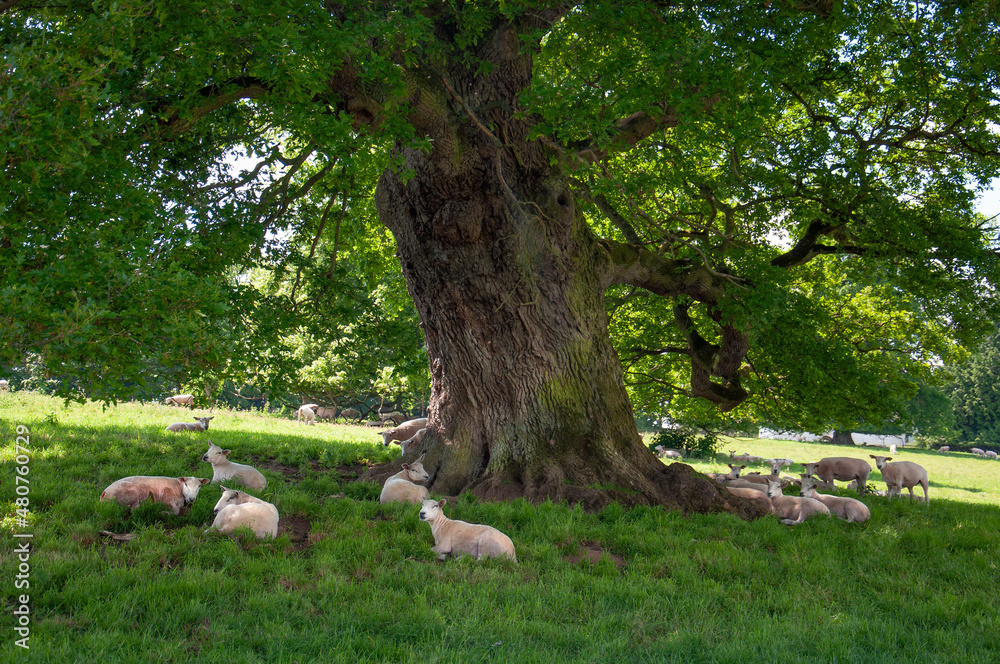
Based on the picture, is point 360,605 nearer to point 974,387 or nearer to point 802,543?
point 802,543

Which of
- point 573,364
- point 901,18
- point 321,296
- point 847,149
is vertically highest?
point 901,18

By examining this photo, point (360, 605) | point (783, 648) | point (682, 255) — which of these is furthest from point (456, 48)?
point (783, 648)

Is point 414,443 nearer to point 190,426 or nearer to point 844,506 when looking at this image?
point 844,506

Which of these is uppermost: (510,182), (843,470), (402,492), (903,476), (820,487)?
(510,182)

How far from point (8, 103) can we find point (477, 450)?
7.55 m

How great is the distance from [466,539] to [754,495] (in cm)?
616

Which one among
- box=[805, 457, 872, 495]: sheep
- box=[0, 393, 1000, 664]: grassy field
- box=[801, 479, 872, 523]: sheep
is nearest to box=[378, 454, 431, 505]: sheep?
box=[0, 393, 1000, 664]: grassy field

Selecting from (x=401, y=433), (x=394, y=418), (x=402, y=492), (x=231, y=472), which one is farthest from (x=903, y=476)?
(x=394, y=418)

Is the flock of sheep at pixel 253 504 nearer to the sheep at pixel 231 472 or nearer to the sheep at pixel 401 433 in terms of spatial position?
the sheep at pixel 231 472

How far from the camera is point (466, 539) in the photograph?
660cm

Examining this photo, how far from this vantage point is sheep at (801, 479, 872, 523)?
9703mm

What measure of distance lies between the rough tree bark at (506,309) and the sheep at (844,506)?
4.96ft

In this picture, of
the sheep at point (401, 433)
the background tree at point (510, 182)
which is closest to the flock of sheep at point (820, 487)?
the background tree at point (510, 182)

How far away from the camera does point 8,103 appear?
3.88m
